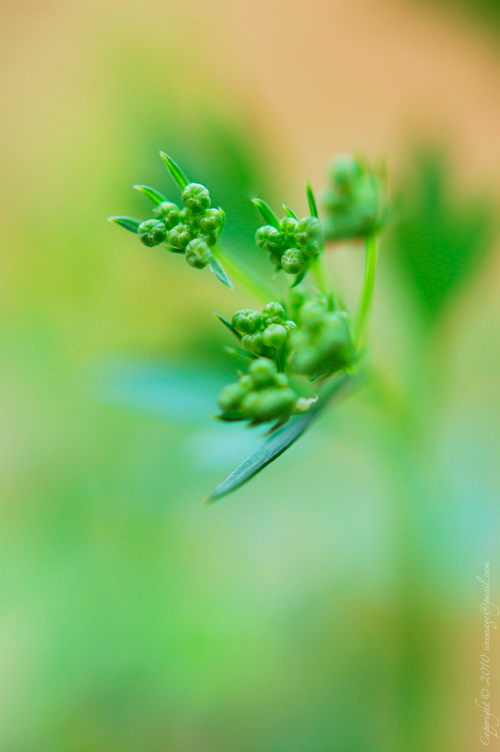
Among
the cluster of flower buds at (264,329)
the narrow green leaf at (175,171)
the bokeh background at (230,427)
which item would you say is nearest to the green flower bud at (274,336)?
the cluster of flower buds at (264,329)

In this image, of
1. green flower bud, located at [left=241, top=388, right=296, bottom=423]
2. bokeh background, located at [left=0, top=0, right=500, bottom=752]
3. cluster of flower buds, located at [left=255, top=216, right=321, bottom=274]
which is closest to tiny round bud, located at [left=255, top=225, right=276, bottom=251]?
cluster of flower buds, located at [left=255, top=216, right=321, bottom=274]

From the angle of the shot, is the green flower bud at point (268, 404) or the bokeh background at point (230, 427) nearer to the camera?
the green flower bud at point (268, 404)

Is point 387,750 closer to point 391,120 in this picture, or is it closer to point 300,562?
point 300,562

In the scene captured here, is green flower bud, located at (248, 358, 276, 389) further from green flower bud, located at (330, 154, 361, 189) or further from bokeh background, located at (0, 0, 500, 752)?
bokeh background, located at (0, 0, 500, 752)

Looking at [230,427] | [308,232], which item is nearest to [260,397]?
[308,232]

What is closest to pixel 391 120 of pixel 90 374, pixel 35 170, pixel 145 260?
pixel 145 260

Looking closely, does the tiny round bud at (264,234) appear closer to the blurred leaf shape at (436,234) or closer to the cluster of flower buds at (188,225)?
the cluster of flower buds at (188,225)

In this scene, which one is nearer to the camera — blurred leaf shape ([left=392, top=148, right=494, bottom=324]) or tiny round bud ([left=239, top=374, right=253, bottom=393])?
tiny round bud ([left=239, top=374, right=253, bottom=393])
